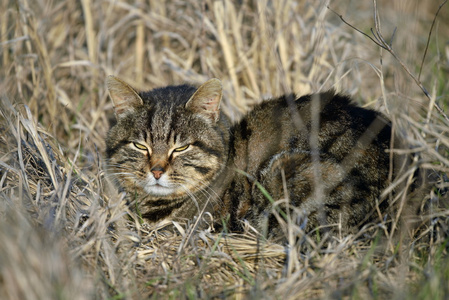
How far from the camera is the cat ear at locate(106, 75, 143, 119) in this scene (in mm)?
3287

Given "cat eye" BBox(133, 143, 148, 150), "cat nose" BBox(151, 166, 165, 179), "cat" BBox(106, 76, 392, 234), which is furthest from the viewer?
"cat eye" BBox(133, 143, 148, 150)

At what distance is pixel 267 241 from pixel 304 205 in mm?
319

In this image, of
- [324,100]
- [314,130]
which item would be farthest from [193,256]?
[324,100]

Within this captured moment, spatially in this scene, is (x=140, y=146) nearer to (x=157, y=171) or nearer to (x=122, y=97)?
(x=157, y=171)

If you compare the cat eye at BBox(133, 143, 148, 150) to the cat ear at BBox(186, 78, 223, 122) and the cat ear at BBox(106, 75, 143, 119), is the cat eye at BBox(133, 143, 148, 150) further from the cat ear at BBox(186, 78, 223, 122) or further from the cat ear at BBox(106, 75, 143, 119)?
the cat ear at BBox(186, 78, 223, 122)

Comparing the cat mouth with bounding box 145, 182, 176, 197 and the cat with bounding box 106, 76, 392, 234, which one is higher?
the cat with bounding box 106, 76, 392, 234

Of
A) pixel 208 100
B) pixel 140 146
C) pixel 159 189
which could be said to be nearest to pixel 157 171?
pixel 159 189

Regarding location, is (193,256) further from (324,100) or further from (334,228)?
(324,100)

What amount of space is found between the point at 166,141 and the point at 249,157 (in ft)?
1.89

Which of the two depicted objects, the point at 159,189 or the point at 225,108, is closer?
the point at 159,189

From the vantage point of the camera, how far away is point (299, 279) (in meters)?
2.49

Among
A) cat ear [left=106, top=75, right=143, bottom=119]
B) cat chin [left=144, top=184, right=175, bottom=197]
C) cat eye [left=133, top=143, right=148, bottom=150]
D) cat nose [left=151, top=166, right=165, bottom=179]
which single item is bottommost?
cat chin [left=144, top=184, right=175, bottom=197]

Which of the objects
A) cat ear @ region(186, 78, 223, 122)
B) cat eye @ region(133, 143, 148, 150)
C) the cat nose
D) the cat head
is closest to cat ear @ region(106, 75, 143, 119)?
the cat head

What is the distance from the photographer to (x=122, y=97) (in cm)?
335
